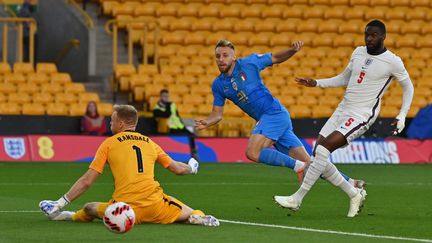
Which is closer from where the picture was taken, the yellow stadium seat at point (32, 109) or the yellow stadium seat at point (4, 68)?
the yellow stadium seat at point (32, 109)

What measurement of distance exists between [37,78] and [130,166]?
63.9ft

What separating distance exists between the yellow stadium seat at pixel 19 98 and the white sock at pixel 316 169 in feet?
56.6

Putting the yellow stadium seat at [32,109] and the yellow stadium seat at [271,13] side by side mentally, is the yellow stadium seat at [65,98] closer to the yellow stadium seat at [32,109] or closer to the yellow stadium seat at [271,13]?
the yellow stadium seat at [32,109]

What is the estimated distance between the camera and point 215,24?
1356 inches

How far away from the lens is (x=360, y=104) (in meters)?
14.2

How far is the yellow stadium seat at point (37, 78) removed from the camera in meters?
31.0

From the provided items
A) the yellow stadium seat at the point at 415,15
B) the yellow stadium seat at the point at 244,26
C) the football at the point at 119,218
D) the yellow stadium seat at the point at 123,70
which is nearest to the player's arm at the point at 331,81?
the football at the point at 119,218

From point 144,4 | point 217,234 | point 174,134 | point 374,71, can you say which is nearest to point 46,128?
point 174,134

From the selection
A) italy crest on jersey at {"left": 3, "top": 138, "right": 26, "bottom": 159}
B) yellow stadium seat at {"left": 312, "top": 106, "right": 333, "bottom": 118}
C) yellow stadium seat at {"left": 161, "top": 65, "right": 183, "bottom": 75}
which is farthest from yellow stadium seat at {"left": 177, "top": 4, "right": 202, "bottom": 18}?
italy crest on jersey at {"left": 3, "top": 138, "right": 26, "bottom": 159}

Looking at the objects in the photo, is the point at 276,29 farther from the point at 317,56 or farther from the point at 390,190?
the point at 390,190

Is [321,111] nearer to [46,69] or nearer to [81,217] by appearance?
[46,69]

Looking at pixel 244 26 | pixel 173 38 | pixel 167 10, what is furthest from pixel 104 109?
pixel 244 26

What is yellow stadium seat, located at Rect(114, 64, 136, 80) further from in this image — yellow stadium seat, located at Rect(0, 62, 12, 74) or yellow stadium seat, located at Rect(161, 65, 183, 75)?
yellow stadium seat, located at Rect(0, 62, 12, 74)

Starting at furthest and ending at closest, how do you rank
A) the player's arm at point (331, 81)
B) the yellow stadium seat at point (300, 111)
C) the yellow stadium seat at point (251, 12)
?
the yellow stadium seat at point (251, 12), the yellow stadium seat at point (300, 111), the player's arm at point (331, 81)
